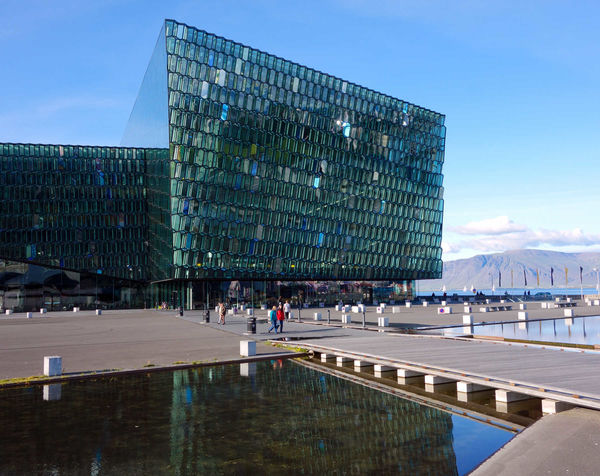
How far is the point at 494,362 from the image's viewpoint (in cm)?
1739

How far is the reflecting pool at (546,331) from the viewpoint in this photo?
92.9 feet

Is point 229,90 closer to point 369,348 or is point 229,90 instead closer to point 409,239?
point 409,239

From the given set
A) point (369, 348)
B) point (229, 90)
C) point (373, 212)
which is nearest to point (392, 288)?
point (373, 212)

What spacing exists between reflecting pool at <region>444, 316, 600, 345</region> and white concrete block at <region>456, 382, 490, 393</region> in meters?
13.8

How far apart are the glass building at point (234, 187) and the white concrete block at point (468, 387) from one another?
5975 centimetres

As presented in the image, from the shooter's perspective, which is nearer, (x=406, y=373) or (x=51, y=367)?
(x=406, y=373)

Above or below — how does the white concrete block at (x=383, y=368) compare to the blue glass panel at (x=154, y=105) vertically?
below

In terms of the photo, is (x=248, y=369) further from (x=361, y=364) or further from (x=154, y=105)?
(x=154, y=105)

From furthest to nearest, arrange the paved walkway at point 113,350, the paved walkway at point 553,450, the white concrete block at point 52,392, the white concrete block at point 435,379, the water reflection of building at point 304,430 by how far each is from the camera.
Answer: the paved walkway at point 113,350 < the white concrete block at point 435,379 < the white concrete block at point 52,392 < the water reflection of building at point 304,430 < the paved walkway at point 553,450

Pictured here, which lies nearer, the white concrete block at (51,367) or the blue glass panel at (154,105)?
the white concrete block at (51,367)

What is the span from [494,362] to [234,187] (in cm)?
6157

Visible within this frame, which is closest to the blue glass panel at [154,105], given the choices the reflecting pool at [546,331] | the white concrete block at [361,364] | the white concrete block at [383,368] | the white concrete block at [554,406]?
the reflecting pool at [546,331]

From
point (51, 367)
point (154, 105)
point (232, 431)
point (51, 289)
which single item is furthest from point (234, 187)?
point (232, 431)

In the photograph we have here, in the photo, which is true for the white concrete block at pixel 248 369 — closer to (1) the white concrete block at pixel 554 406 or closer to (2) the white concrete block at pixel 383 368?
(2) the white concrete block at pixel 383 368
